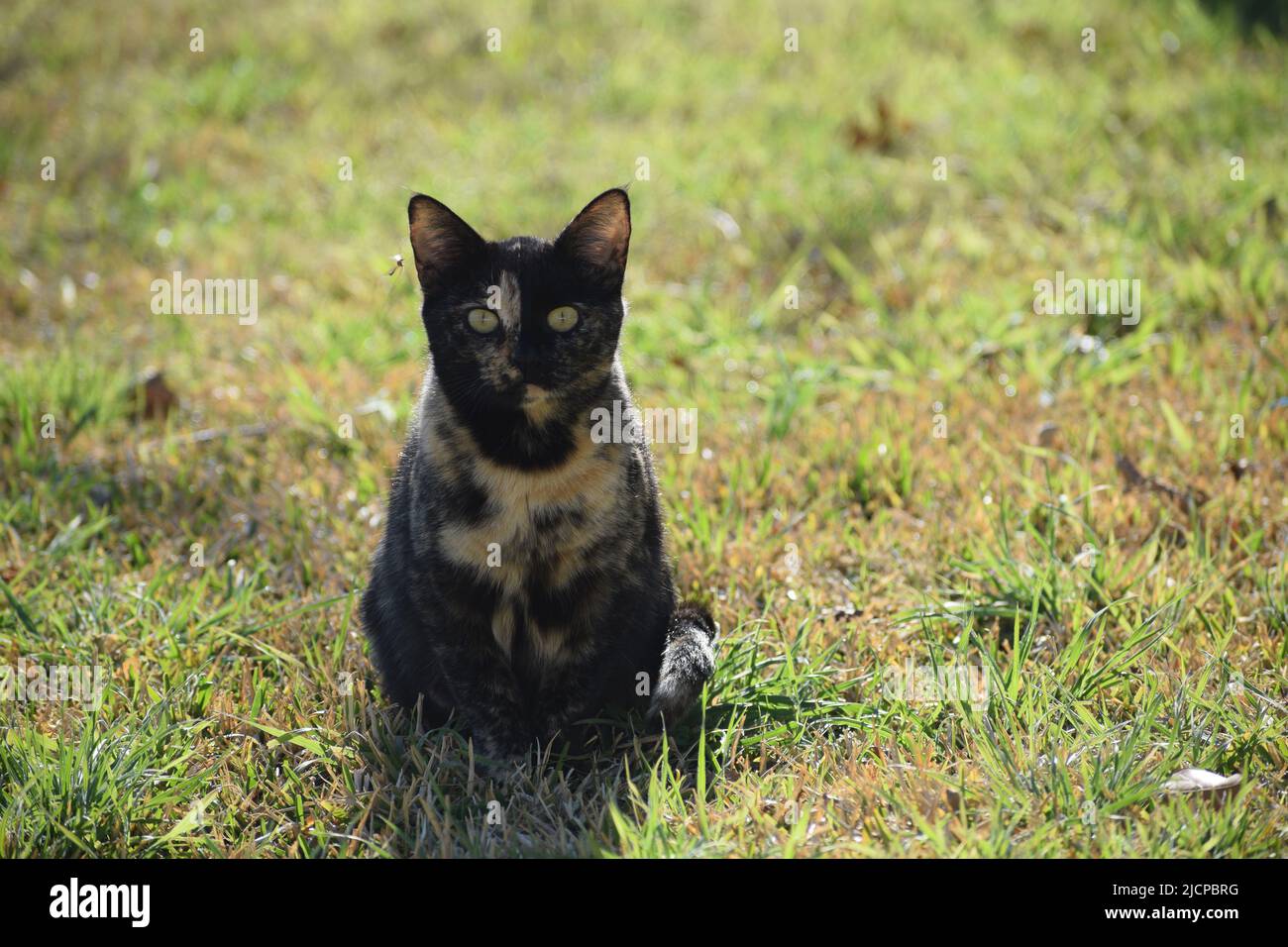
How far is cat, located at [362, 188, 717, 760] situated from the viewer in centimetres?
282

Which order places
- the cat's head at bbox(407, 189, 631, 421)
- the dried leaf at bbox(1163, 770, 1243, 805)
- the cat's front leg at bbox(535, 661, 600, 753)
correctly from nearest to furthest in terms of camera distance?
the dried leaf at bbox(1163, 770, 1243, 805)
the cat's head at bbox(407, 189, 631, 421)
the cat's front leg at bbox(535, 661, 600, 753)

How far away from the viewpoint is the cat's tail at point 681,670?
9.23 ft

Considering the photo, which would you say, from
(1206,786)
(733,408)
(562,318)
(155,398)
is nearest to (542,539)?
(562,318)

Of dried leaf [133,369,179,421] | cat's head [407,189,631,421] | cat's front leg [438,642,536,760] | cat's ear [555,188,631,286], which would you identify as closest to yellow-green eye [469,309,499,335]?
cat's head [407,189,631,421]

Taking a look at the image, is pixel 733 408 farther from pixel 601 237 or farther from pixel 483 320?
pixel 483 320

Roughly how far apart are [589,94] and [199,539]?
15.5 feet

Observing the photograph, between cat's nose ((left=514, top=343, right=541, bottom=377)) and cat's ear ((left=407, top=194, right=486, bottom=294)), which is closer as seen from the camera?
cat's nose ((left=514, top=343, right=541, bottom=377))

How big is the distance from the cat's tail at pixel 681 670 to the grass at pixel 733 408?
91 mm

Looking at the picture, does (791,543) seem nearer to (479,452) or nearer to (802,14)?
(479,452)

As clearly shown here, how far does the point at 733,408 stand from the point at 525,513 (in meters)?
1.97

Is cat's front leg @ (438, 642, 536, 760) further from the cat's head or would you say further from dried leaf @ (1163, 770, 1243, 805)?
dried leaf @ (1163, 770, 1243, 805)

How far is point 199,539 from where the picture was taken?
Answer: 3.85 meters

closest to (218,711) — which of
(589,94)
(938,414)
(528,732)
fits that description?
(528,732)

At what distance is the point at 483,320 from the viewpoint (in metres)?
2.84
